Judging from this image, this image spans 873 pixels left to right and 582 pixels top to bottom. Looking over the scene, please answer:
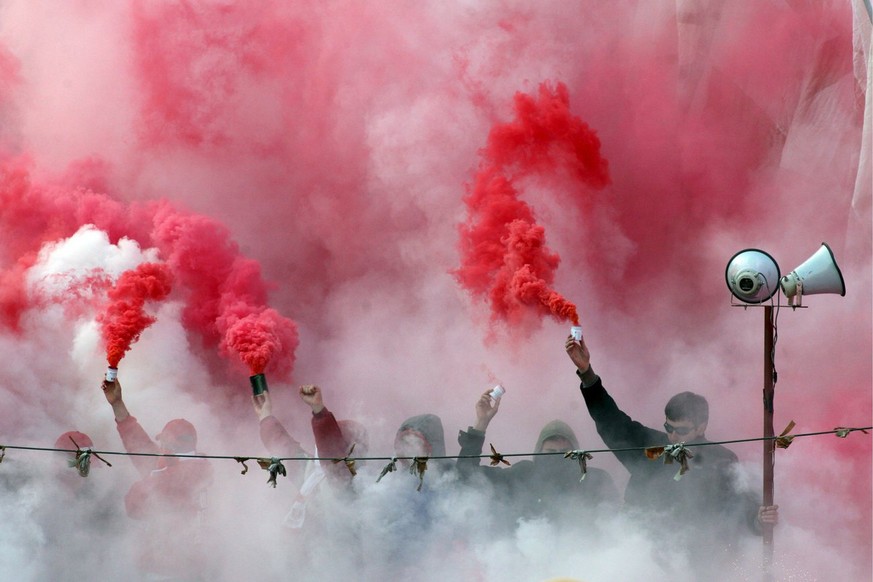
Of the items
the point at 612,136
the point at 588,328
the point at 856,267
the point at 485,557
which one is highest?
the point at 612,136

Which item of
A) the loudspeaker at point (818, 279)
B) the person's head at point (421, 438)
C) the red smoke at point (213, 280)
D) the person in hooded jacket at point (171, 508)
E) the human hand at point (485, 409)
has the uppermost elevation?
the red smoke at point (213, 280)

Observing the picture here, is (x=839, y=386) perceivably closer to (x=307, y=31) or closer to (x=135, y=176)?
(x=307, y=31)

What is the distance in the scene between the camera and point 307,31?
13211mm

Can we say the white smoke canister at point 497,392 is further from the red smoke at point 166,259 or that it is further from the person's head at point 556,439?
the red smoke at point 166,259

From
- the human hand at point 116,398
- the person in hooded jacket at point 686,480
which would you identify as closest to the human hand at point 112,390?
the human hand at point 116,398

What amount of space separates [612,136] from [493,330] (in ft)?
7.96

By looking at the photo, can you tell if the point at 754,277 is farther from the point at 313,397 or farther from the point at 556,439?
the point at 313,397

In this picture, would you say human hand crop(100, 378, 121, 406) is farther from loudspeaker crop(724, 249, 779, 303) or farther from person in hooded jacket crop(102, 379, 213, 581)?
loudspeaker crop(724, 249, 779, 303)

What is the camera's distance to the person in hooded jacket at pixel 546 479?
11.5 metres

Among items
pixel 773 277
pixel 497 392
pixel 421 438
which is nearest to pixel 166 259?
pixel 421 438

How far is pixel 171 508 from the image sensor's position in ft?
40.2

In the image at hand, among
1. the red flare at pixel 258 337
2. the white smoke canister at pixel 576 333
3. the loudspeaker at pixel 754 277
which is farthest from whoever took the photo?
the red flare at pixel 258 337

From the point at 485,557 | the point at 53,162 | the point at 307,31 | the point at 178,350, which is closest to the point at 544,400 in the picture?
the point at 485,557

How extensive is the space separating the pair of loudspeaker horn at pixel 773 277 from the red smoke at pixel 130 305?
5.82 m
